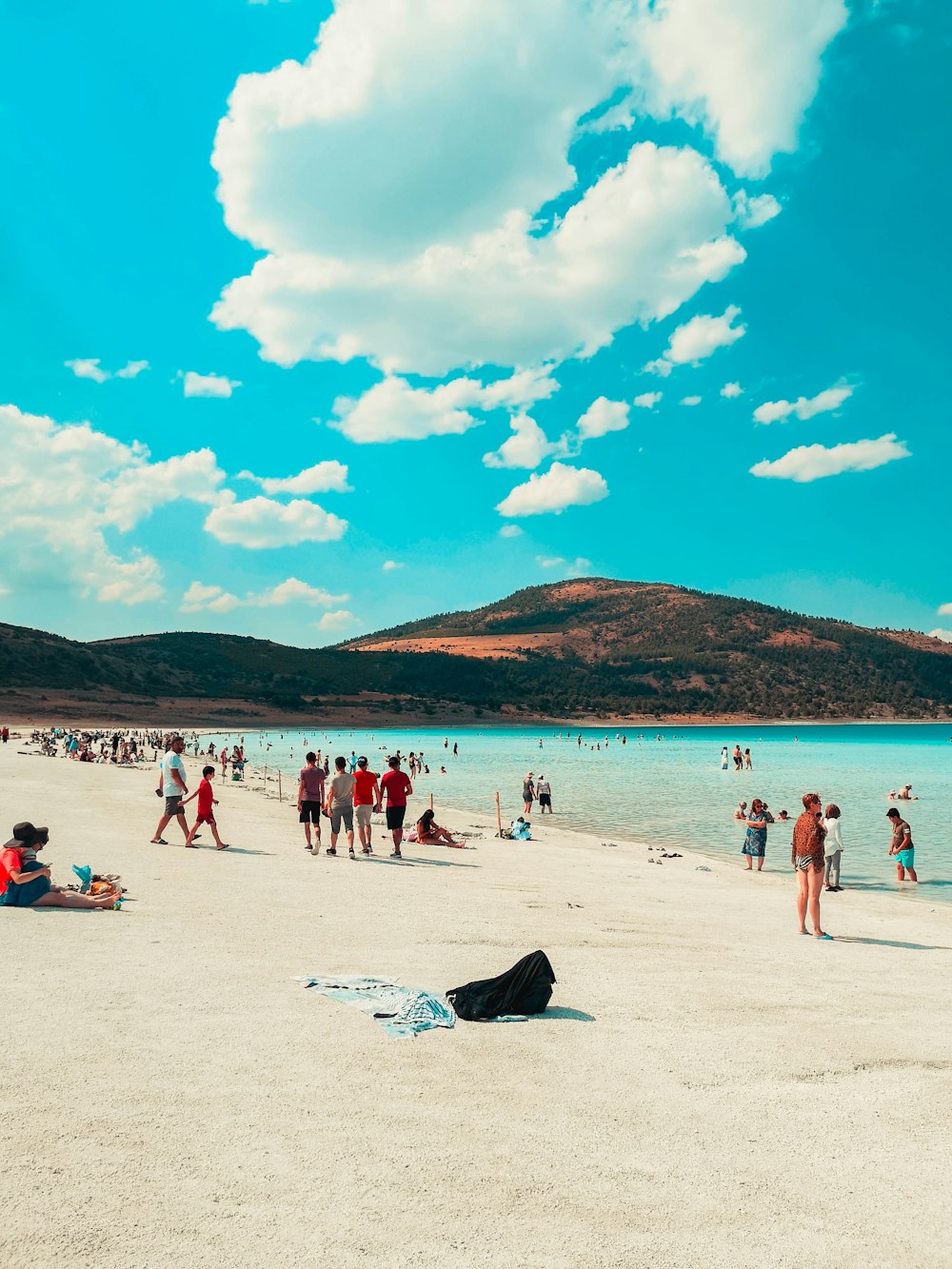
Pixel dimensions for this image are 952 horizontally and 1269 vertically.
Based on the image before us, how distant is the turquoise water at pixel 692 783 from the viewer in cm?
2255

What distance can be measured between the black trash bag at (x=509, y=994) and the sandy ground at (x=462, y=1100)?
0.94ft

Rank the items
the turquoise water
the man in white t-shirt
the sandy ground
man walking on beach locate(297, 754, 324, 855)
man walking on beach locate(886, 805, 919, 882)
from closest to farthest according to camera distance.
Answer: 1. the sandy ground
2. the man in white t-shirt
3. man walking on beach locate(297, 754, 324, 855)
4. man walking on beach locate(886, 805, 919, 882)
5. the turquoise water

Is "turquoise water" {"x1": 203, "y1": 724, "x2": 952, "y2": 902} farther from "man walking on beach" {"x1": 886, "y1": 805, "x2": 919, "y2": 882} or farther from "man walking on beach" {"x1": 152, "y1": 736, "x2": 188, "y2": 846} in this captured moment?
"man walking on beach" {"x1": 152, "y1": 736, "x2": 188, "y2": 846}

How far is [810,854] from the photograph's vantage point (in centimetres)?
1044

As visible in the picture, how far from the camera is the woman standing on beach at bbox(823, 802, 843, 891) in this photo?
47.3ft

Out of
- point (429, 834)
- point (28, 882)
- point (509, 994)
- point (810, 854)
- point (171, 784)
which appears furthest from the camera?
point (429, 834)

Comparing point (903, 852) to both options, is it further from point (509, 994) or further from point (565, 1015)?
point (509, 994)

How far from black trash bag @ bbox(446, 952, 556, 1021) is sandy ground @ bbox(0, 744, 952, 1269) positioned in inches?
11.2

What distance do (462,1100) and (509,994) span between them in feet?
5.46

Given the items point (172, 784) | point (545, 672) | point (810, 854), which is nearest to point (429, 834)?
point (172, 784)

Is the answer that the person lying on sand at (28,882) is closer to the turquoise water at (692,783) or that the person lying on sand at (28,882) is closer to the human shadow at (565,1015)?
the human shadow at (565,1015)

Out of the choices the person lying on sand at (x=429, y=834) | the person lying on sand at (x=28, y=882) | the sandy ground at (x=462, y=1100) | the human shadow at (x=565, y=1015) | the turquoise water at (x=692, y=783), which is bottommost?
the turquoise water at (x=692, y=783)

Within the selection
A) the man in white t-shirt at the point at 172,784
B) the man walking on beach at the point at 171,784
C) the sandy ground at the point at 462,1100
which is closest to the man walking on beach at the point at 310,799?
the man in white t-shirt at the point at 172,784

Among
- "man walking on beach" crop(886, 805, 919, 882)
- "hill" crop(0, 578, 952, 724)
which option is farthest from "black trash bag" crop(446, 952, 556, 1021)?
"hill" crop(0, 578, 952, 724)
